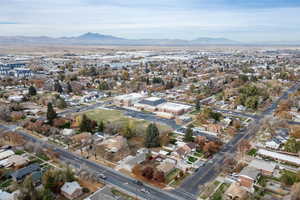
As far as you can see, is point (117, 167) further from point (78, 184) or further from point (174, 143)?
point (174, 143)

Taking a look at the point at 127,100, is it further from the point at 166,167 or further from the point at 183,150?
the point at 166,167

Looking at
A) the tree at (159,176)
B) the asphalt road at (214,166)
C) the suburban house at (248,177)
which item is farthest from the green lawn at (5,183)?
the suburban house at (248,177)

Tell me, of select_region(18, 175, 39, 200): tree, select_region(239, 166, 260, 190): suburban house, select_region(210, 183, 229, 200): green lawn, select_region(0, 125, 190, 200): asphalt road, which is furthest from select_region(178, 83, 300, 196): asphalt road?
select_region(18, 175, 39, 200): tree

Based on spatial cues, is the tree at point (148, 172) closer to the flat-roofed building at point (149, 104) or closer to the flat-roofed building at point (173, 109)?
the flat-roofed building at point (173, 109)

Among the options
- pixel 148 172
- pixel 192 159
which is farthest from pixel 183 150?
pixel 148 172

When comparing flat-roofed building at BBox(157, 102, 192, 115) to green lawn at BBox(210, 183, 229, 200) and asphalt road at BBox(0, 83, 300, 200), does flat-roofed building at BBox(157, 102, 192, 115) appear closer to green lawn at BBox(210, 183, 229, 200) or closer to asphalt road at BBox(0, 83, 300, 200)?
asphalt road at BBox(0, 83, 300, 200)

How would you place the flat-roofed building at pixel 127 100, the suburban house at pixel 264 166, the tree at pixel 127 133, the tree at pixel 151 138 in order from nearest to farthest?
the suburban house at pixel 264 166
the tree at pixel 151 138
the tree at pixel 127 133
the flat-roofed building at pixel 127 100
